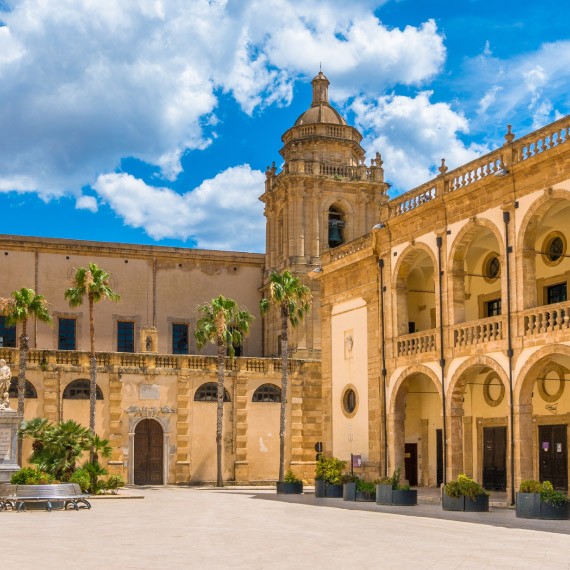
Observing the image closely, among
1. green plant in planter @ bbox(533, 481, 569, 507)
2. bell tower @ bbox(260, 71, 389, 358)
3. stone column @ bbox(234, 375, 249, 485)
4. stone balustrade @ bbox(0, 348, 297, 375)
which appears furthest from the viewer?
bell tower @ bbox(260, 71, 389, 358)

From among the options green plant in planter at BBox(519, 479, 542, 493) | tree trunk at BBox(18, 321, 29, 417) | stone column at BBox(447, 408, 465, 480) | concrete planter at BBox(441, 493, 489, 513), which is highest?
tree trunk at BBox(18, 321, 29, 417)

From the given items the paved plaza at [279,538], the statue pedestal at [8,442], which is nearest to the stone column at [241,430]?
the statue pedestal at [8,442]

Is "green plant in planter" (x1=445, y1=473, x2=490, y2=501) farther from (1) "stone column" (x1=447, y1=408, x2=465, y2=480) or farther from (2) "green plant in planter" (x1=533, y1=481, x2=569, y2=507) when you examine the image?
(1) "stone column" (x1=447, y1=408, x2=465, y2=480)

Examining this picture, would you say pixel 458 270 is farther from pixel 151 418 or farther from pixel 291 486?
pixel 151 418

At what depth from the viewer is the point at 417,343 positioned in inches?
1320

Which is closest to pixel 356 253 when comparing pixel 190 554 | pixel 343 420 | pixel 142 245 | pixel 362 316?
pixel 362 316

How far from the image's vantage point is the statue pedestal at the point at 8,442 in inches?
1216

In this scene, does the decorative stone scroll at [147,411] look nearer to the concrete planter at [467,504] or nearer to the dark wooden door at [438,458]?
the dark wooden door at [438,458]

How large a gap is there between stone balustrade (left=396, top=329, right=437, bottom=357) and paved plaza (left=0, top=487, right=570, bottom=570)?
5.34 metres

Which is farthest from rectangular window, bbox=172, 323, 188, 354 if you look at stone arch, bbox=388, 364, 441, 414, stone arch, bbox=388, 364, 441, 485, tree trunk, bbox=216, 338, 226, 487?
stone arch, bbox=388, 364, 441, 414

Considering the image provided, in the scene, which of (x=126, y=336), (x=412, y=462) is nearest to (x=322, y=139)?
(x=126, y=336)

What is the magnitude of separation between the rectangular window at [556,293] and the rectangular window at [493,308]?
7.62 ft

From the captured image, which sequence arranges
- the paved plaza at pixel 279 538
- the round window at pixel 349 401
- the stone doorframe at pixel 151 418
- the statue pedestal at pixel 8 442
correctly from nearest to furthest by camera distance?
the paved plaza at pixel 279 538 → the statue pedestal at pixel 8 442 → the round window at pixel 349 401 → the stone doorframe at pixel 151 418

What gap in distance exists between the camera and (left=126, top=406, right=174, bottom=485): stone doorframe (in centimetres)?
4497
